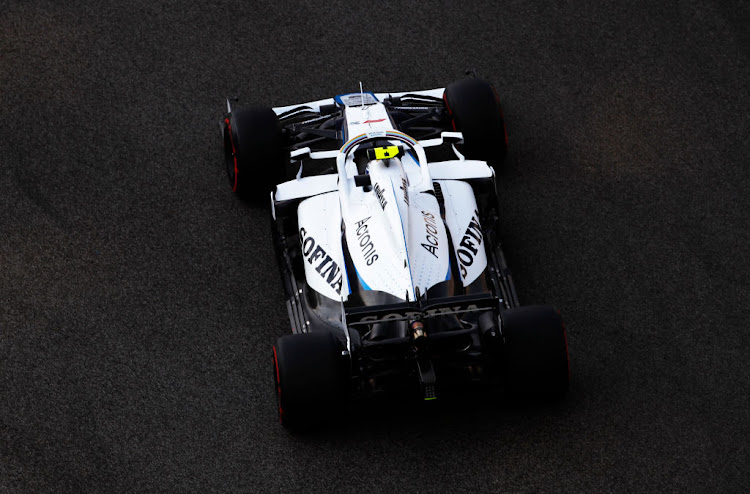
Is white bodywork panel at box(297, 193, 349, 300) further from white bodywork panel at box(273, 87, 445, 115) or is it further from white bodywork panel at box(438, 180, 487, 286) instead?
white bodywork panel at box(273, 87, 445, 115)

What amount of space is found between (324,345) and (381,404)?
0.62m

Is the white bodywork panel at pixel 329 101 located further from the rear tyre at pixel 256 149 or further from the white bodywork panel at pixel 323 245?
the white bodywork panel at pixel 323 245

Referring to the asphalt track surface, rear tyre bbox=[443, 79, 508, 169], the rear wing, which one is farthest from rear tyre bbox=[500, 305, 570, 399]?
rear tyre bbox=[443, 79, 508, 169]

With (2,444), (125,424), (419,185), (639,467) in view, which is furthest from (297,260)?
(639,467)

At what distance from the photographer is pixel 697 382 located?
511 centimetres

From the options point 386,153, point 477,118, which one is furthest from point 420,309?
point 477,118

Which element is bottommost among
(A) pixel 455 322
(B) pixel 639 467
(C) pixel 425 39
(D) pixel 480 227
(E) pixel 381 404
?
(B) pixel 639 467

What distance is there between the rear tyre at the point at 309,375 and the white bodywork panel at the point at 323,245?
42 cm

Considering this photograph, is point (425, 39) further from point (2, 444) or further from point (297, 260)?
point (2, 444)

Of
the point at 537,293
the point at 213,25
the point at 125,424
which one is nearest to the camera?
the point at 125,424

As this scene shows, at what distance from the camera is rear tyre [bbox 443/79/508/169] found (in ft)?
19.6

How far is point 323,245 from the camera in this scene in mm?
5043

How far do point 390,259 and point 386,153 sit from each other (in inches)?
Answer: 26.6

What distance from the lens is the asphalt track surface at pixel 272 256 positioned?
4742 mm
